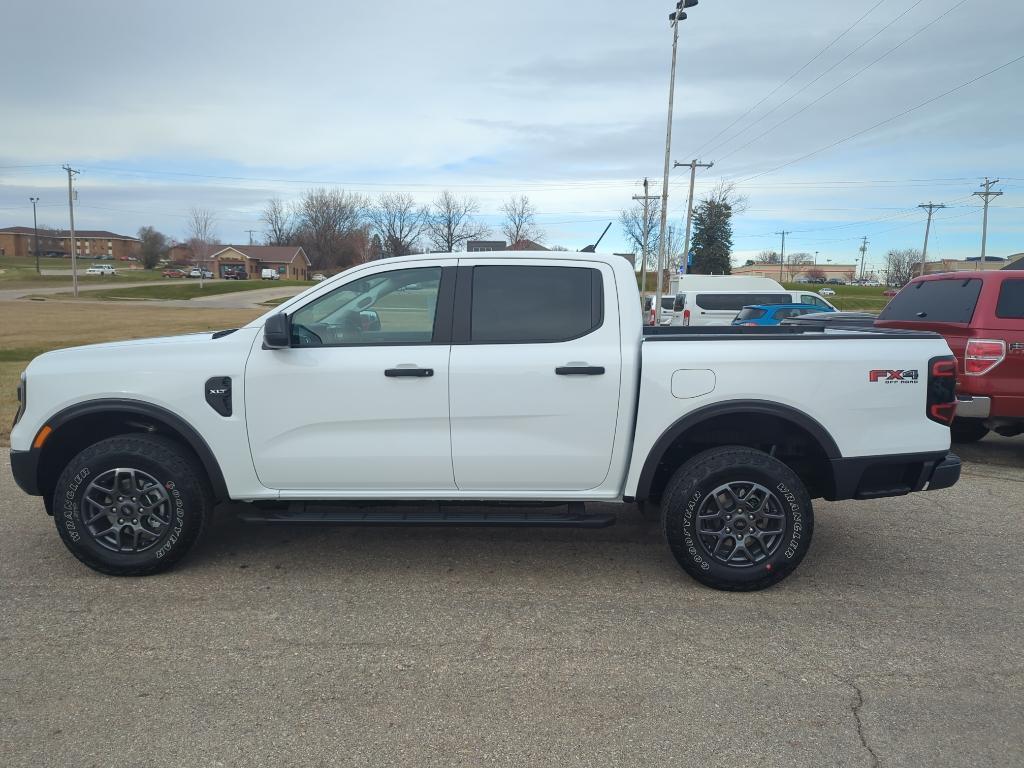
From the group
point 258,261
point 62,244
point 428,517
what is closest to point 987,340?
point 428,517

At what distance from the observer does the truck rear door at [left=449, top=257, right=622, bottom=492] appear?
13.7 ft

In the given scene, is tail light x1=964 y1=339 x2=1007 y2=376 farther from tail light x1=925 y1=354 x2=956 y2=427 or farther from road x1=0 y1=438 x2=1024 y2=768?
tail light x1=925 y1=354 x2=956 y2=427

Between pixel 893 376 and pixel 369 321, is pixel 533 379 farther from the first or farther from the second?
pixel 893 376

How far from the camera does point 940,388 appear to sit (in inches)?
167

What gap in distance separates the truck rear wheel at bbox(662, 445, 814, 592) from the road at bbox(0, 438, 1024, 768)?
172 mm

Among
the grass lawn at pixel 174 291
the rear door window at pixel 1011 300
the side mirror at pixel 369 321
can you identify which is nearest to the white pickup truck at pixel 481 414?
the side mirror at pixel 369 321

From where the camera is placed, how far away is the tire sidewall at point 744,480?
415 cm

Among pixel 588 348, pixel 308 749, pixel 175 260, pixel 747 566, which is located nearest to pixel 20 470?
pixel 308 749

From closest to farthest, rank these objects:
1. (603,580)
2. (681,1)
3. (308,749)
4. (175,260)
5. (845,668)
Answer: (308,749) < (845,668) < (603,580) < (681,1) < (175,260)

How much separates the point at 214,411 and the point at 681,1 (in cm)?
2913

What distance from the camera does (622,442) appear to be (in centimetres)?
423

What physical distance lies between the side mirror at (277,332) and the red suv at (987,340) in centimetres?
554

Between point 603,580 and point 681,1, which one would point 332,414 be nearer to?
point 603,580

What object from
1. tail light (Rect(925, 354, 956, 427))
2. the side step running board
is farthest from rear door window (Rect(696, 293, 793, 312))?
the side step running board
